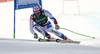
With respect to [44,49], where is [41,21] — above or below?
above

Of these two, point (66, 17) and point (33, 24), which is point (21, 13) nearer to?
point (66, 17)

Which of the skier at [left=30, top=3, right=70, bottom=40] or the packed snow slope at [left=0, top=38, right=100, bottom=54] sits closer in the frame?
the packed snow slope at [left=0, top=38, right=100, bottom=54]

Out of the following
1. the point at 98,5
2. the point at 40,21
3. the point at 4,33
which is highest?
the point at 98,5

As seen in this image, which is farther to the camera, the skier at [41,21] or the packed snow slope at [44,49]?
the skier at [41,21]

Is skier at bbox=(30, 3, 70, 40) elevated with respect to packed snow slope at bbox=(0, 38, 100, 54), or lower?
elevated

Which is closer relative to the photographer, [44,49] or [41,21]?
[44,49]

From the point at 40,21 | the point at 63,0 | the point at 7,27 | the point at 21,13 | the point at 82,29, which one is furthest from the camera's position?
the point at 63,0

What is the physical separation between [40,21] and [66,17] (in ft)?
16.8

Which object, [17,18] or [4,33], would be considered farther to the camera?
[17,18]

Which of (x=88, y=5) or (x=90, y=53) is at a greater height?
(x=88, y=5)

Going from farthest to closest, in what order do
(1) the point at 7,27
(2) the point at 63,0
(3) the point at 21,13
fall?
(2) the point at 63,0
(3) the point at 21,13
(1) the point at 7,27

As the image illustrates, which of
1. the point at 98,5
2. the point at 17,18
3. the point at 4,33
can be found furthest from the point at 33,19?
the point at 98,5

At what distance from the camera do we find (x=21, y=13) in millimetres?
9461

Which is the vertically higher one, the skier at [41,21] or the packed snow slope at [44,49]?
the skier at [41,21]
